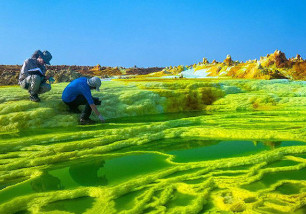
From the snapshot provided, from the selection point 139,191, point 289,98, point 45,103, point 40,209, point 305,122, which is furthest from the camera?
point 289,98

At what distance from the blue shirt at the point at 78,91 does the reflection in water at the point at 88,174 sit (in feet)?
14.3

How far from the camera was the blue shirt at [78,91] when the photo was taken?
31.8 feet

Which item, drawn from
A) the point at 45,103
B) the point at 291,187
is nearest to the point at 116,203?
the point at 291,187

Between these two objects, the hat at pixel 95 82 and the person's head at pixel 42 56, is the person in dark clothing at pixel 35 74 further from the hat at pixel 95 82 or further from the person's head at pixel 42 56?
the hat at pixel 95 82

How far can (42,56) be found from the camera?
1109cm

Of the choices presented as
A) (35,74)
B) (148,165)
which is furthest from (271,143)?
(35,74)

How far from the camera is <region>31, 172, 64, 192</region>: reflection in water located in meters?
4.33

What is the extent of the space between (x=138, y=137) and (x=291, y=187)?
4685mm

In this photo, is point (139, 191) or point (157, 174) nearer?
point (139, 191)

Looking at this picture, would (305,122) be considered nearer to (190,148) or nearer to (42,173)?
(190,148)

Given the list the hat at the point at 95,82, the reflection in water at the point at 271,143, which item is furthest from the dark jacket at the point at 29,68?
the reflection in water at the point at 271,143

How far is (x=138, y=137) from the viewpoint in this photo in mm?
7762

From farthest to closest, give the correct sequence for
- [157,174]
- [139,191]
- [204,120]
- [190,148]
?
1. [204,120]
2. [190,148]
3. [157,174]
4. [139,191]

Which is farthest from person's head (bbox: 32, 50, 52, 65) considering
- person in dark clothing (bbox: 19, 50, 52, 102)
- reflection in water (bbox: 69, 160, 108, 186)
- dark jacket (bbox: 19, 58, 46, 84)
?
reflection in water (bbox: 69, 160, 108, 186)
